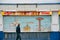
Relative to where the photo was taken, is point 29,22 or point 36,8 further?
point 29,22

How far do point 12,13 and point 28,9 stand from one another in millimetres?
1555

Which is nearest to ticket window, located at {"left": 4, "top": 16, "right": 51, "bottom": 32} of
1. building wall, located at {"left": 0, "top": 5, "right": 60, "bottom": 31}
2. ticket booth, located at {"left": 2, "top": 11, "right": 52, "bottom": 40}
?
ticket booth, located at {"left": 2, "top": 11, "right": 52, "bottom": 40}

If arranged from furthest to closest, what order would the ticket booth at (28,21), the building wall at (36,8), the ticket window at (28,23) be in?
the ticket window at (28,23) < the ticket booth at (28,21) < the building wall at (36,8)

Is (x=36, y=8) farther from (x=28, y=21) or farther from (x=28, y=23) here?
(x=28, y=23)

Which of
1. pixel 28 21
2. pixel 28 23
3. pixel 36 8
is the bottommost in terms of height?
pixel 28 23

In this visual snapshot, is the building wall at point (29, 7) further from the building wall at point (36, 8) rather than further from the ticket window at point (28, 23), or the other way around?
the ticket window at point (28, 23)

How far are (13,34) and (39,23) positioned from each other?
105 inches

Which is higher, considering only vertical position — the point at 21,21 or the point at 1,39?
the point at 21,21

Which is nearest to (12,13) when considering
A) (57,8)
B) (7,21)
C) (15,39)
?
(7,21)

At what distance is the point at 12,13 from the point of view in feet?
81.1

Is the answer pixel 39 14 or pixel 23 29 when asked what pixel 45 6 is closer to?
pixel 39 14

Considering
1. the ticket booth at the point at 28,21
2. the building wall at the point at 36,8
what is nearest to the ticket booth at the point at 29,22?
the ticket booth at the point at 28,21

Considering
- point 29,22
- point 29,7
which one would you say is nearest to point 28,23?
point 29,22

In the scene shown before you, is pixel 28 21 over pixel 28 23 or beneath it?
over
